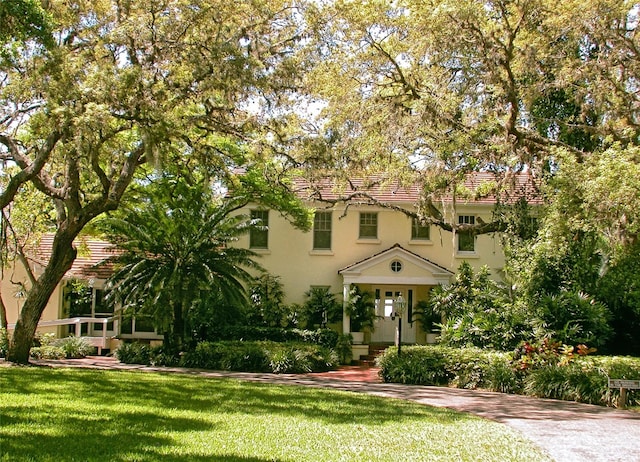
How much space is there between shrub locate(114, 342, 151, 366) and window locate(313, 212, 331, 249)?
826 centimetres

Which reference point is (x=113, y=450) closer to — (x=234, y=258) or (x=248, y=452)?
(x=248, y=452)

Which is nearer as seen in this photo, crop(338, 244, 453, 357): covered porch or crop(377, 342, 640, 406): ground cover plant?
crop(377, 342, 640, 406): ground cover plant

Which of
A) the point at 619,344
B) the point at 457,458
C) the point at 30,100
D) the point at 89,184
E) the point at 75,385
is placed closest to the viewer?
the point at 457,458

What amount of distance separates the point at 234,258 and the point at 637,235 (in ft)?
40.5

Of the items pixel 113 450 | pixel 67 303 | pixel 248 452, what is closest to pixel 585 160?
pixel 248 452

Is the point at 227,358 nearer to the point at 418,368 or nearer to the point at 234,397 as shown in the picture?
the point at 418,368

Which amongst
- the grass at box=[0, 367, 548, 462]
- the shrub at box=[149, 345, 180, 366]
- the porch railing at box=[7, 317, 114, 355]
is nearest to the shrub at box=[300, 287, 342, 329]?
the shrub at box=[149, 345, 180, 366]

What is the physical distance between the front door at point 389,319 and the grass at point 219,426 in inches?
471

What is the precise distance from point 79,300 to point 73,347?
3739 millimetres

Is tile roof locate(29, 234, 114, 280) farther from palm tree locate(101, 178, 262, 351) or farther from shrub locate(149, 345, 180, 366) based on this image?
shrub locate(149, 345, 180, 366)

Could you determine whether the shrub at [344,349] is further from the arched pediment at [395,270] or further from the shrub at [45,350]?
the shrub at [45,350]

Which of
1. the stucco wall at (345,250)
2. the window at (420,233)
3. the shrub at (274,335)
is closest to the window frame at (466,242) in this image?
the stucco wall at (345,250)

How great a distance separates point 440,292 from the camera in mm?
22453

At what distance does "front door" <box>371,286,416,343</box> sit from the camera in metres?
26.0
